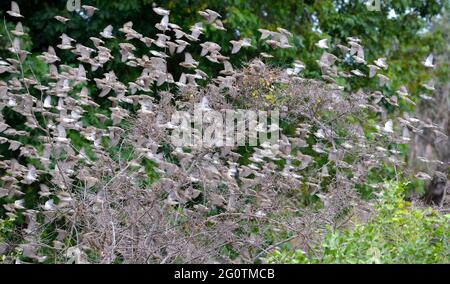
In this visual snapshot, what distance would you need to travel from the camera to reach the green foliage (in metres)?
6.19

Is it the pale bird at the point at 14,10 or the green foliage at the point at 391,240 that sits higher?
the pale bird at the point at 14,10

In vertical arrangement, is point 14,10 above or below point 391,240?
above

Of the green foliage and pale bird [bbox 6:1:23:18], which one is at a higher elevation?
pale bird [bbox 6:1:23:18]

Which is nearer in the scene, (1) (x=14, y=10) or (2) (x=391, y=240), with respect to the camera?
(2) (x=391, y=240)

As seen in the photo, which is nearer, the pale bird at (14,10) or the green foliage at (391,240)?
the green foliage at (391,240)

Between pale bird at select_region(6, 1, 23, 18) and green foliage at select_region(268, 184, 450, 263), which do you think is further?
pale bird at select_region(6, 1, 23, 18)

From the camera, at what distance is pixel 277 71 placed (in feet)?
30.6

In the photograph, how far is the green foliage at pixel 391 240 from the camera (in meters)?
6.19

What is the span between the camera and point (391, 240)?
23.2 feet
